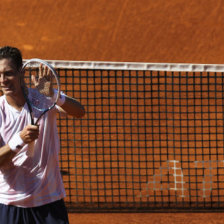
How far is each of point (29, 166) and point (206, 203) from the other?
180 inches

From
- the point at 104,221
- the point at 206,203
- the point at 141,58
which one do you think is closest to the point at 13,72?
the point at 104,221

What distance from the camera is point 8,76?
3.21 meters

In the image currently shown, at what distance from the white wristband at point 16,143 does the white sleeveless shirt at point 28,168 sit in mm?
145

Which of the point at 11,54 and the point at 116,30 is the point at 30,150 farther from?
the point at 116,30

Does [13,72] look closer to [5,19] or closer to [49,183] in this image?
[49,183]

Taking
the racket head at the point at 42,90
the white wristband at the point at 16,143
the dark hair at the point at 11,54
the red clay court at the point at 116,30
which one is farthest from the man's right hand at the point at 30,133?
the red clay court at the point at 116,30

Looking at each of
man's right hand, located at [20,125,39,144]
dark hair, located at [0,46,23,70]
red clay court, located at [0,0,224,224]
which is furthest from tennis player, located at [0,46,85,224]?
red clay court, located at [0,0,224,224]

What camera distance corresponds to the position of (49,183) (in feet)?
11.1

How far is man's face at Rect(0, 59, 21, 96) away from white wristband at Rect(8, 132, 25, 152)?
0.27 m

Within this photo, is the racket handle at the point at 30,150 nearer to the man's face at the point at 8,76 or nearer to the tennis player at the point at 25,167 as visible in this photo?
the tennis player at the point at 25,167

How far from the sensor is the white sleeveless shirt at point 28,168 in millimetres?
3342

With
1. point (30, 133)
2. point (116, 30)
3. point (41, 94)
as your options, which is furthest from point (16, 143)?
point (116, 30)

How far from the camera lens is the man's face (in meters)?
3.20

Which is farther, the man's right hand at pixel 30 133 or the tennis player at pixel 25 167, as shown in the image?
the tennis player at pixel 25 167
